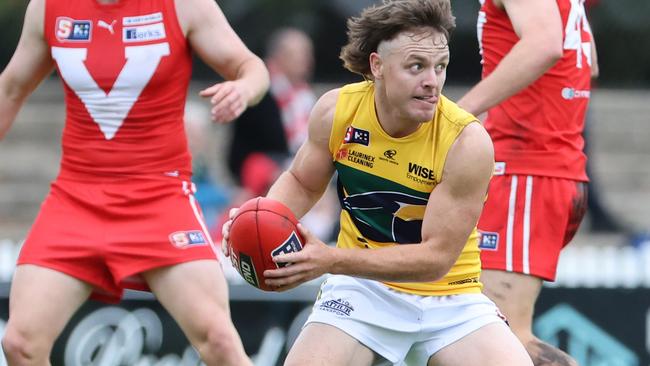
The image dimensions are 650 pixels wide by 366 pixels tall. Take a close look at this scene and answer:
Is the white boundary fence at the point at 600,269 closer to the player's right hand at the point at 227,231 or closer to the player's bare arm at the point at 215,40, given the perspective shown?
the player's bare arm at the point at 215,40

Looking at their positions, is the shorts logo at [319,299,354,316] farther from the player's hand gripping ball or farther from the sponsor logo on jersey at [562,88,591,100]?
the sponsor logo on jersey at [562,88,591,100]

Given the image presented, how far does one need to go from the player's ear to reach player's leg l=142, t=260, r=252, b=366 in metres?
1.28

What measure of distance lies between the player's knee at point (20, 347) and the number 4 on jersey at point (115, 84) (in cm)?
99

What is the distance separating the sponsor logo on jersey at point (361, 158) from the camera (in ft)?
18.0

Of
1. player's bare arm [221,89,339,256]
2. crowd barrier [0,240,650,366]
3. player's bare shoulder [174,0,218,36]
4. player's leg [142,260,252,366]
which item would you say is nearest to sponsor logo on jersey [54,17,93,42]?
player's bare shoulder [174,0,218,36]

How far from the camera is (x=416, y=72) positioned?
17.3ft

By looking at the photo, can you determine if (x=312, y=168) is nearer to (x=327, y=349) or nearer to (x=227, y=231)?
(x=227, y=231)

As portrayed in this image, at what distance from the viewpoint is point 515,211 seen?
20.0ft

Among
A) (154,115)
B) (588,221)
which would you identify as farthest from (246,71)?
(588,221)

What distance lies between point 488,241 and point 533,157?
1.37ft

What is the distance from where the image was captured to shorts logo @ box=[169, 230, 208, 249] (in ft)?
20.4

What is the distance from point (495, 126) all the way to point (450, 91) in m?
7.46

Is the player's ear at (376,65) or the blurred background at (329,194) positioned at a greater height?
the player's ear at (376,65)

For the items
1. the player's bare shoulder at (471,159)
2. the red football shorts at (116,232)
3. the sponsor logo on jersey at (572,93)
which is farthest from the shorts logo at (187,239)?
the sponsor logo on jersey at (572,93)
